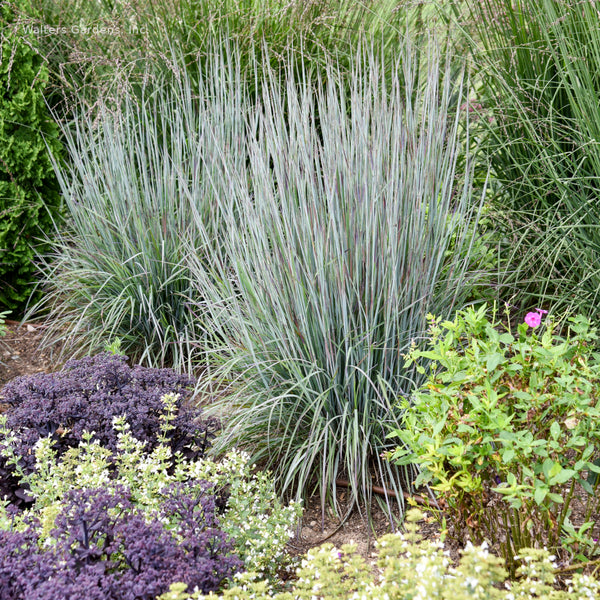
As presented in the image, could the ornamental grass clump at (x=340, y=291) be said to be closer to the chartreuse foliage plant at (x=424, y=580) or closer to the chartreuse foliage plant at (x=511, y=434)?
the chartreuse foliage plant at (x=511, y=434)

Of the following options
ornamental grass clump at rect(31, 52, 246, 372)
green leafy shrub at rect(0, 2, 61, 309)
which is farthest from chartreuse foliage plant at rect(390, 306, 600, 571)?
green leafy shrub at rect(0, 2, 61, 309)

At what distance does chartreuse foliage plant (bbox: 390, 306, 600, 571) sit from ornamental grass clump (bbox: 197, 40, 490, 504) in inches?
15.1

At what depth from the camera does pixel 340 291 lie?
2523mm

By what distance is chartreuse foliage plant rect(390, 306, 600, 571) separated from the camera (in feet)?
6.13

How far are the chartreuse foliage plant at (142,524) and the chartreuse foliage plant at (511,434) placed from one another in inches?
21.6

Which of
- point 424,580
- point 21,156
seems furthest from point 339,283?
point 21,156

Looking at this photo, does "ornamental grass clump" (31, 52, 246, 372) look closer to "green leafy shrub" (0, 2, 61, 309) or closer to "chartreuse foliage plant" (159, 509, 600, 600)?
"green leafy shrub" (0, 2, 61, 309)

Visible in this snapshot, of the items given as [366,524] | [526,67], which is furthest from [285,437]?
[526,67]

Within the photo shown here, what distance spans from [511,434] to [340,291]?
0.91 m

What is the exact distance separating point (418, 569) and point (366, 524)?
40.6 inches

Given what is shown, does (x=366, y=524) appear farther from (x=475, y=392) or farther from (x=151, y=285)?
(x=151, y=285)

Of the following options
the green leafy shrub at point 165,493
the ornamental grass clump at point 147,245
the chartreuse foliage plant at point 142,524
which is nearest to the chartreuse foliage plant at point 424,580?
→ the chartreuse foliage plant at point 142,524

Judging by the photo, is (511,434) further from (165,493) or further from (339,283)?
(165,493)

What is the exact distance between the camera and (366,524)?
2477 millimetres
